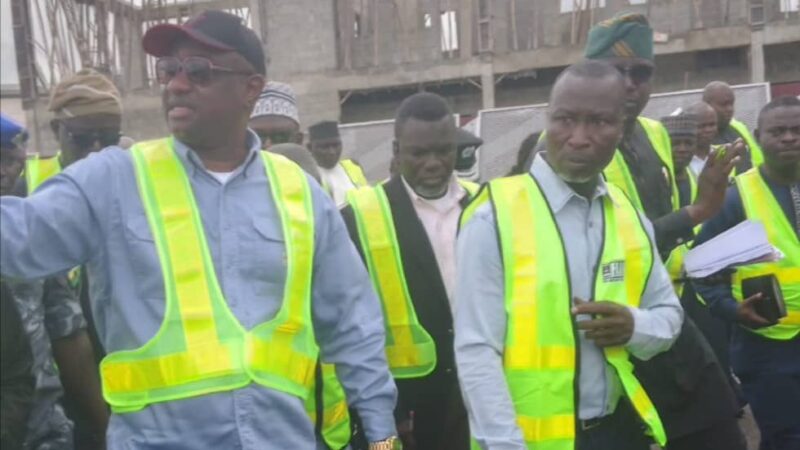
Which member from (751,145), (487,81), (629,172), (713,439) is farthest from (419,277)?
(487,81)

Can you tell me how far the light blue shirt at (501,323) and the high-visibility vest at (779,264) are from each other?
6.25 feet

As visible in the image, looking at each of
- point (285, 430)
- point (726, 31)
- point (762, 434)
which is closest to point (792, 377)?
point (762, 434)

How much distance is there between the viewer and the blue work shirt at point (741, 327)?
206 inches

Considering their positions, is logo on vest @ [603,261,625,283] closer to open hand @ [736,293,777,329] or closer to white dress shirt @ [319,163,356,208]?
open hand @ [736,293,777,329]

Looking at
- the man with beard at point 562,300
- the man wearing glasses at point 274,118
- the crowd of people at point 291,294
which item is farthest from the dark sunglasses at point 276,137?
the man with beard at point 562,300

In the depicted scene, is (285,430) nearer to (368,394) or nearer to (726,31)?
(368,394)

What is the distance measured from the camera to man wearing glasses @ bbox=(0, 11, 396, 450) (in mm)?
2881

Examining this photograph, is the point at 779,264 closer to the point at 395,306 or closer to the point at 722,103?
the point at 395,306

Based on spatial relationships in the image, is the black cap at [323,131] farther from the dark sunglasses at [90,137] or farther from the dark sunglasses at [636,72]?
the dark sunglasses at [636,72]

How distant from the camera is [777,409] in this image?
5.16 meters

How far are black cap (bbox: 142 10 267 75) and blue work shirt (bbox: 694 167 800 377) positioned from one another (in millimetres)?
2808

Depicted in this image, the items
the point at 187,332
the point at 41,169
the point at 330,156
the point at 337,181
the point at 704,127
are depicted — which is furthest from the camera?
the point at 330,156

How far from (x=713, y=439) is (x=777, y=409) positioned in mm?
833

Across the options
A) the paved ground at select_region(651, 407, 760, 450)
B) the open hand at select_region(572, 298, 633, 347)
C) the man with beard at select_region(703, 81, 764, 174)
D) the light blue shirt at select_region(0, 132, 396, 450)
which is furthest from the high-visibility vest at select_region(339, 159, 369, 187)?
the light blue shirt at select_region(0, 132, 396, 450)
